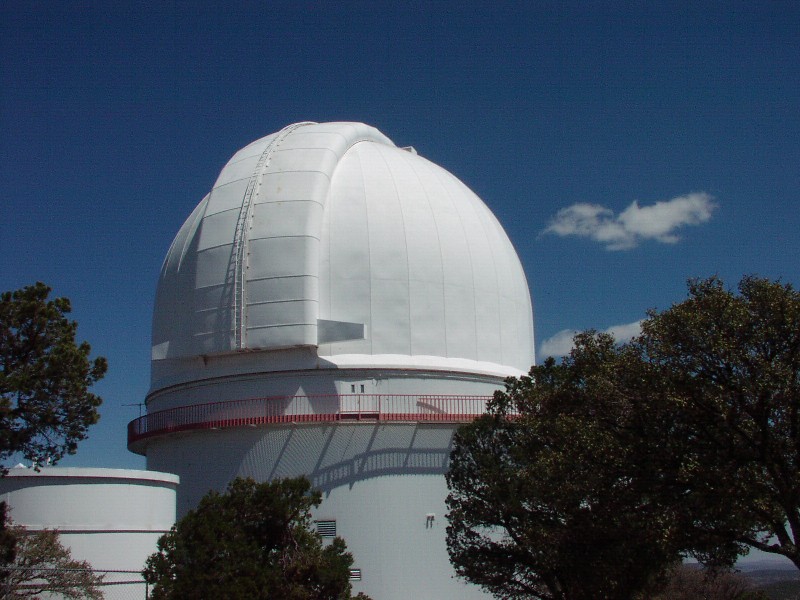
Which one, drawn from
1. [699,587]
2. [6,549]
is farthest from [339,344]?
[699,587]

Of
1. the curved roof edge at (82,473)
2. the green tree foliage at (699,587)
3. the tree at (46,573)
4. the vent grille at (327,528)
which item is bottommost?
the green tree foliage at (699,587)

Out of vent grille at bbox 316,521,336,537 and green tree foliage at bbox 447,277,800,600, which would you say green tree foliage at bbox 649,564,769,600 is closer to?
vent grille at bbox 316,521,336,537

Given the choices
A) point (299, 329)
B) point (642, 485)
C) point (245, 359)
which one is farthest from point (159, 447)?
point (642, 485)

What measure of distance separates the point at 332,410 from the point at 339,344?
5.10ft

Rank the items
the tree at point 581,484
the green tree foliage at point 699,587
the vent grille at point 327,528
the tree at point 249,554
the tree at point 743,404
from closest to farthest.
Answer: the tree at point 743,404 < the tree at point 581,484 < the tree at point 249,554 < the vent grille at point 327,528 < the green tree foliage at point 699,587

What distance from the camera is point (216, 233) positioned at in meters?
21.3

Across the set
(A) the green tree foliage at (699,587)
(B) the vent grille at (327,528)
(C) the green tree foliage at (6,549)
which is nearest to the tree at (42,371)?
(C) the green tree foliage at (6,549)

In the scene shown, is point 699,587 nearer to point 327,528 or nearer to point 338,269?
point 327,528

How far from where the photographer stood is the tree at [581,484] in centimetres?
1186

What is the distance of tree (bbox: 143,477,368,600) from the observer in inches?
484

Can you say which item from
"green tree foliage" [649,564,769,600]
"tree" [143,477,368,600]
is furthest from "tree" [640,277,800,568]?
"green tree foliage" [649,564,769,600]

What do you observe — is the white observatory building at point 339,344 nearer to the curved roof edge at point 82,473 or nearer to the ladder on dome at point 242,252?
the ladder on dome at point 242,252

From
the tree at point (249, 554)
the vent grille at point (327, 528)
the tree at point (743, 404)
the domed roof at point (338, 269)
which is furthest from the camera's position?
the domed roof at point (338, 269)

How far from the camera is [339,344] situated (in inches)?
789
